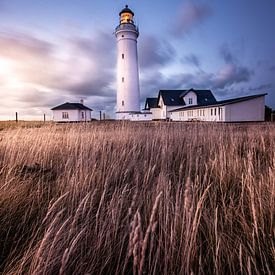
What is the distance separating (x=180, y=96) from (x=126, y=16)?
1598 centimetres

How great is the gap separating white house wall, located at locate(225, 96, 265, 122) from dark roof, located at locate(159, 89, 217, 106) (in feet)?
44.5

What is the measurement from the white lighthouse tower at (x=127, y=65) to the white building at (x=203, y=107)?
7.90 meters

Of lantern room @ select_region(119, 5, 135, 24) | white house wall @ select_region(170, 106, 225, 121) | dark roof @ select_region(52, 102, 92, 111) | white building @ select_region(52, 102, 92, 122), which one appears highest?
lantern room @ select_region(119, 5, 135, 24)

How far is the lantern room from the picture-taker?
3656cm

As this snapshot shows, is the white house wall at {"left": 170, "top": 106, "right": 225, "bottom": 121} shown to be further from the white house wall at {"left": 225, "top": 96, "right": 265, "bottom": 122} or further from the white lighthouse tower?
the white lighthouse tower

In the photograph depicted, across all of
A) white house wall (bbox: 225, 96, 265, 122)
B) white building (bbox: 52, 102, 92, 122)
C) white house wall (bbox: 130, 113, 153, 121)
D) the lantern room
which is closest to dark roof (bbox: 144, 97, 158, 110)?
white house wall (bbox: 130, 113, 153, 121)

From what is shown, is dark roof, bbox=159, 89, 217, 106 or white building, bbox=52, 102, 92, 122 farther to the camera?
white building, bbox=52, 102, 92, 122

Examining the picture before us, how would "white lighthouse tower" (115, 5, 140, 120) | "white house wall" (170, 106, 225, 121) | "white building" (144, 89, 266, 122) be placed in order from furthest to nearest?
"white lighthouse tower" (115, 5, 140, 120) → "white house wall" (170, 106, 225, 121) → "white building" (144, 89, 266, 122)

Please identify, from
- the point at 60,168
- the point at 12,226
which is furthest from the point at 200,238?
the point at 60,168

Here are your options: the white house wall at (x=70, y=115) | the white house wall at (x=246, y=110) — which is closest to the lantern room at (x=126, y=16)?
the white house wall at (x=70, y=115)

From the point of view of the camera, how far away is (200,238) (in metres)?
1.64

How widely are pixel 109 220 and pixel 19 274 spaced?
25.8 inches

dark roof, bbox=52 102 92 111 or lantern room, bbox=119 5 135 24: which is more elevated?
lantern room, bbox=119 5 135 24

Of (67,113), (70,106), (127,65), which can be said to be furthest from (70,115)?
(127,65)
